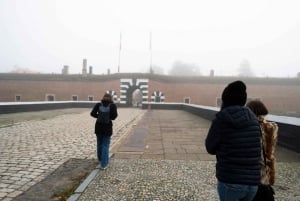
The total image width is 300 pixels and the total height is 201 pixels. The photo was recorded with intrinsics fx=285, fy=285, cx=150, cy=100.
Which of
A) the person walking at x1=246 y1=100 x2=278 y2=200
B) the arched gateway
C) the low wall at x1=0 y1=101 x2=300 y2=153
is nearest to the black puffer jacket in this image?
the person walking at x1=246 y1=100 x2=278 y2=200

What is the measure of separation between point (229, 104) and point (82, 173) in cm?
403

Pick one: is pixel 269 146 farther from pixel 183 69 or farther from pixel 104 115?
pixel 183 69

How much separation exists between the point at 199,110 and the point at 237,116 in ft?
60.7

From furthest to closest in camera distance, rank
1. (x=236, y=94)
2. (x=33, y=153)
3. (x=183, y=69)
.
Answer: (x=183, y=69) < (x=33, y=153) < (x=236, y=94)

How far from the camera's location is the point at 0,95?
3962 centimetres

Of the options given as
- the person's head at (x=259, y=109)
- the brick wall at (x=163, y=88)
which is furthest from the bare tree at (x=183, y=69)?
the person's head at (x=259, y=109)

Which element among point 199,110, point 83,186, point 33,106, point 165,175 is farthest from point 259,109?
point 33,106

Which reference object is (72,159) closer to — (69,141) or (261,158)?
(69,141)

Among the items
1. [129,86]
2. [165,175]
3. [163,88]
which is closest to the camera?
[165,175]

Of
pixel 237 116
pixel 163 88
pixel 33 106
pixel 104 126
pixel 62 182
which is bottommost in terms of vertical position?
pixel 62 182

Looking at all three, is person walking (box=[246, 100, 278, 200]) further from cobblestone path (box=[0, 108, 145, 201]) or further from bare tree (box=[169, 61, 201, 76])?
bare tree (box=[169, 61, 201, 76])

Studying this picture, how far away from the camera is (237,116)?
101 inches

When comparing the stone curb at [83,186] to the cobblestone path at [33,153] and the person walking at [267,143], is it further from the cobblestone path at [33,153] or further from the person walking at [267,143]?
the person walking at [267,143]

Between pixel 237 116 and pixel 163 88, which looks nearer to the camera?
pixel 237 116
